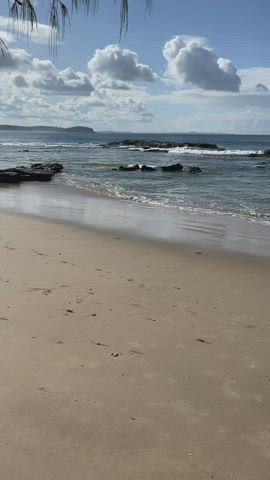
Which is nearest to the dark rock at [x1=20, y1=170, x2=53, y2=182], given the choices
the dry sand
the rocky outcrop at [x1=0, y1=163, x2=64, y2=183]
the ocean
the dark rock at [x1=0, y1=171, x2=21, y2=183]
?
the rocky outcrop at [x1=0, y1=163, x2=64, y2=183]

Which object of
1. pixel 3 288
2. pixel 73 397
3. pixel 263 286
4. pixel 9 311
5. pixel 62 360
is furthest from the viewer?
pixel 263 286

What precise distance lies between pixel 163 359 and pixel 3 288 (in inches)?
90.9

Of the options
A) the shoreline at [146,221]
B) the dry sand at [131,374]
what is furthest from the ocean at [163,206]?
the dry sand at [131,374]

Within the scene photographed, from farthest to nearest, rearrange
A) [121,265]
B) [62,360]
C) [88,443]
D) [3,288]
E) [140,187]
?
[140,187] < [121,265] < [3,288] < [62,360] < [88,443]

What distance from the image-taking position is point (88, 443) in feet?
9.53

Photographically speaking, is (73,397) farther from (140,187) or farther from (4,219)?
(140,187)

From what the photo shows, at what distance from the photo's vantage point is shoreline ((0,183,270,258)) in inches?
386

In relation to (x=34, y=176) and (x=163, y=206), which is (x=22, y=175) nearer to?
(x=34, y=176)

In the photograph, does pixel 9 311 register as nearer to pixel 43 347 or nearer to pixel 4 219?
pixel 43 347

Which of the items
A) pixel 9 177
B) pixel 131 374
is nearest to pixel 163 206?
pixel 9 177

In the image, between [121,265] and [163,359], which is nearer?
[163,359]

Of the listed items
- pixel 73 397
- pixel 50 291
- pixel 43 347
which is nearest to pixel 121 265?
pixel 50 291

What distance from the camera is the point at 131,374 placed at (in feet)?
12.4

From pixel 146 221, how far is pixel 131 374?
8.62 meters
